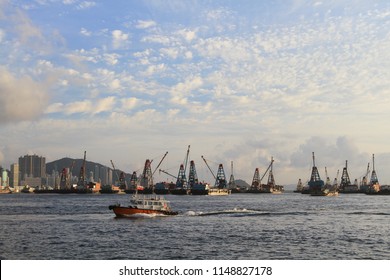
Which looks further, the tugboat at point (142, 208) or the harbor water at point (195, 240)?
the tugboat at point (142, 208)

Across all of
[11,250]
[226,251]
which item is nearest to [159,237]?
[226,251]

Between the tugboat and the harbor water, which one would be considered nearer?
the harbor water

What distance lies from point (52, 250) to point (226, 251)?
73.3 feet

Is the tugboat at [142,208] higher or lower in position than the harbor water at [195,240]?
higher

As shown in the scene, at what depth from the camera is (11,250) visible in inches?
2461

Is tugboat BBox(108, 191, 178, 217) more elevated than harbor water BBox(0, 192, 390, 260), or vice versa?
tugboat BBox(108, 191, 178, 217)

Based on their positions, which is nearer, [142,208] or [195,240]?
[195,240]

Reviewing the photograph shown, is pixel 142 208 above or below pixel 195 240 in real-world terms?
above
